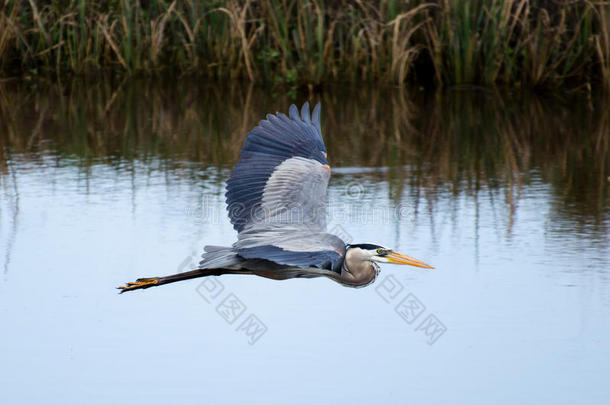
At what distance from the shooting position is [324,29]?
34.4 feet

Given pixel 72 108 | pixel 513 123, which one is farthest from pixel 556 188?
pixel 72 108

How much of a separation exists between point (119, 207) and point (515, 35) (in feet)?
17.3

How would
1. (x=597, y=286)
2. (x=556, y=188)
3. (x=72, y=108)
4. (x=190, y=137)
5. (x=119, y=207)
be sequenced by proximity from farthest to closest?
1. (x=72, y=108)
2. (x=190, y=137)
3. (x=556, y=188)
4. (x=119, y=207)
5. (x=597, y=286)

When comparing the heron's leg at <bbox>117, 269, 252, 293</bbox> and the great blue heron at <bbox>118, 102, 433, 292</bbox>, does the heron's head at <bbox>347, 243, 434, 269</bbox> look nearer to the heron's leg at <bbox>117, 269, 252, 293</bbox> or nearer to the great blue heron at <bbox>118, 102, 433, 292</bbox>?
the great blue heron at <bbox>118, 102, 433, 292</bbox>

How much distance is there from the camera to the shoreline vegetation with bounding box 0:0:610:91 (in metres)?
10.1

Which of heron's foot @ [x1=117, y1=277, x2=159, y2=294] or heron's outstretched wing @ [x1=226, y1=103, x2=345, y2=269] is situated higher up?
heron's outstretched wing @ [x1=226, y1=103, x2=345, y2=269]

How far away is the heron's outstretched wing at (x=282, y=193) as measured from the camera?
4.16m

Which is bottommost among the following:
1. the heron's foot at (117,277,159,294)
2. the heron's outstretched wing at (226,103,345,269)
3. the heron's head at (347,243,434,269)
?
the heron's foot at (117,277,159,294)

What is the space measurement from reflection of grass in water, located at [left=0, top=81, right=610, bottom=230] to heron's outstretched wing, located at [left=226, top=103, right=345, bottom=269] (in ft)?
6.38

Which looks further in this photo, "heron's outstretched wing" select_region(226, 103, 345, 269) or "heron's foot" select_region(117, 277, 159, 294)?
"heron's foot" select_region(117, 277, 159, 294)

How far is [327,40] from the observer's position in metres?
10.4

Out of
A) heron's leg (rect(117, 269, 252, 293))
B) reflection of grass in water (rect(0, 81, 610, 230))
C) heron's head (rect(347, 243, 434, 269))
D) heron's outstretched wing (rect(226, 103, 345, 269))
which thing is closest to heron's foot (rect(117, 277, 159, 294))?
heron's leg (rect(117, 269, 252, 293))

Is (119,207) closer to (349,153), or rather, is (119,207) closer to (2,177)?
(2,177)

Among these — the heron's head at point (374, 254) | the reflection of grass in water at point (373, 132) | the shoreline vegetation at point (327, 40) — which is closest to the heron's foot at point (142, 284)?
the heron's head at point (374, 254)
